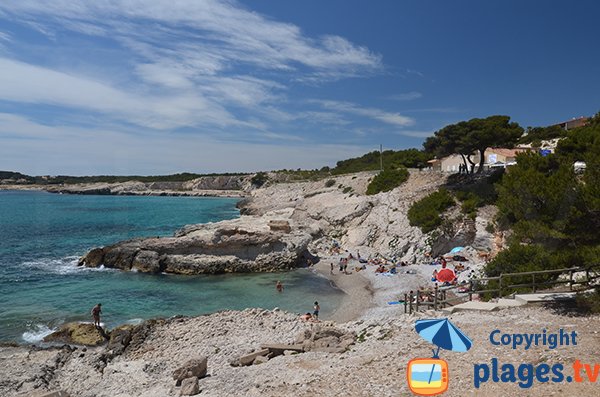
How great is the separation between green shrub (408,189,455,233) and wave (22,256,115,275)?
26.2 meters

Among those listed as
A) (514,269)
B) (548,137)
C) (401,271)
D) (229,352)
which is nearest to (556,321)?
(514,269)

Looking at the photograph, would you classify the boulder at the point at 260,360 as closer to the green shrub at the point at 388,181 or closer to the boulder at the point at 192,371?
the boulder at the point at 192,371

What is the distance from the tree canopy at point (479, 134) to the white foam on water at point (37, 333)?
36.0m

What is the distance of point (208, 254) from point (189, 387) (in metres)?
22.1

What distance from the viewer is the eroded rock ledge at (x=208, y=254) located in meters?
31.8

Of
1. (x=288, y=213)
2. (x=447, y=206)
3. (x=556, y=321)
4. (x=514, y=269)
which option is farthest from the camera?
(x=288, y=213)

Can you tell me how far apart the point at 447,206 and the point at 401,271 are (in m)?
9.29

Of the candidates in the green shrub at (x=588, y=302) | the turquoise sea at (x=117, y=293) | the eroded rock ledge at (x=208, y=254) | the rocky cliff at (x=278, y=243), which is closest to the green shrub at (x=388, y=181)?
the rocky cliff at (x=278, y=243)

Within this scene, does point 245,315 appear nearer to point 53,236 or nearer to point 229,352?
point 229,352

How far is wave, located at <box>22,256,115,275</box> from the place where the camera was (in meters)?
32.2

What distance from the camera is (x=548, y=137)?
2564 inches

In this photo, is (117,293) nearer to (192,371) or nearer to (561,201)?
(192,371)

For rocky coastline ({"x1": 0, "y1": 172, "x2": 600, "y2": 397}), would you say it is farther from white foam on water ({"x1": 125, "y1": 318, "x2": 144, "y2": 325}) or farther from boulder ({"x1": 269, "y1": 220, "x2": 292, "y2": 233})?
boulder ({"x1": 269, "y1": 220, "x2": 292, "y2": 233})

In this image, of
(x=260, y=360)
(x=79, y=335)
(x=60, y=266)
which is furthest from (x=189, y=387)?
(x=60, y=266)
